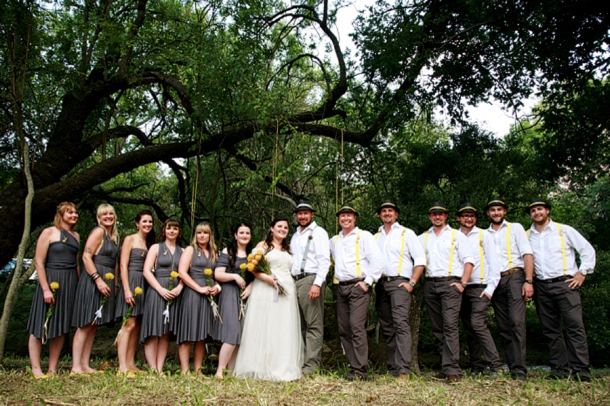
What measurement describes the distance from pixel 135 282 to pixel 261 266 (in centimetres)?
143

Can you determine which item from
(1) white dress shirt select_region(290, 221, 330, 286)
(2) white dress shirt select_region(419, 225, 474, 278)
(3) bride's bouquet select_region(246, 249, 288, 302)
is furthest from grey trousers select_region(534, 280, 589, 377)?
(3) bride's bouquet select_region(246, 249, 288, 302)

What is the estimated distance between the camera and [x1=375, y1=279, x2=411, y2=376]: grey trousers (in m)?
5.48

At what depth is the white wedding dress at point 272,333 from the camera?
541cm

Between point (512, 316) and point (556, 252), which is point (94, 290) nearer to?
point (512, 316)

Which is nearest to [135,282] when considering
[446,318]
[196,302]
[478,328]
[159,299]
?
[159,299]

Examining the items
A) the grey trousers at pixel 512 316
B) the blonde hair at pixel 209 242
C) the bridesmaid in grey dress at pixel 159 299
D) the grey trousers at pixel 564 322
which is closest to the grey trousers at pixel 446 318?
the grey trousers at pixel 512 316

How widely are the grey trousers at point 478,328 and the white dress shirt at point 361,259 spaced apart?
108cm

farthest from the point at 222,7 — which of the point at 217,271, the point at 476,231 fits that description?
the point at 476,231

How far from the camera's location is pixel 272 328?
5555mm

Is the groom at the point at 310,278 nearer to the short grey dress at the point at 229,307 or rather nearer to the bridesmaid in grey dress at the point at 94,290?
the short grey dress at the point at 229,307

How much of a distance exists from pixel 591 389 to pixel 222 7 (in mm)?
7712

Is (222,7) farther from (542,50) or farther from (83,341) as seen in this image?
(83,341)

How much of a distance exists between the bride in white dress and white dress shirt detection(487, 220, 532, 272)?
2.36m

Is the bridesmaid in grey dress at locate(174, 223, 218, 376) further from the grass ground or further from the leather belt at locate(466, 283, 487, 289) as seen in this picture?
the leather belt at locate(466, 283, 487, 289)
